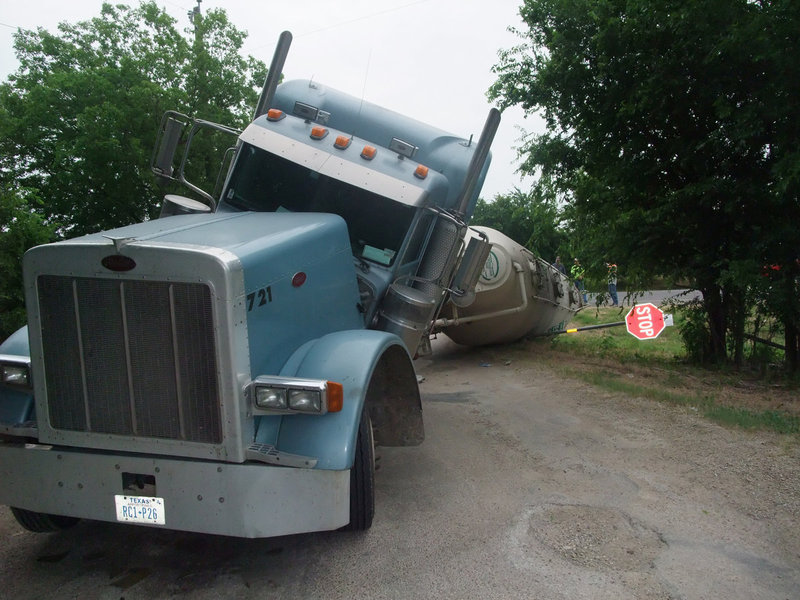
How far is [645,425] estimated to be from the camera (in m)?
6.25

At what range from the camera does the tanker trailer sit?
1009cm

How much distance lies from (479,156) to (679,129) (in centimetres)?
453

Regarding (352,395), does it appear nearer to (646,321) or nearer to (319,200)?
(319,200)

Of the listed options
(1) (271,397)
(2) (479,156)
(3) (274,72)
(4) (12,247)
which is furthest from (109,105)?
(1) (271,397)

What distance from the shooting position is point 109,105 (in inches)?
543

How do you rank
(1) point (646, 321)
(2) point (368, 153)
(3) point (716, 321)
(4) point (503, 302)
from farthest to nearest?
(1) point (646, 321) → (4) point (503, 302) → (3) point (716, 321) → (2) point (368, 153)

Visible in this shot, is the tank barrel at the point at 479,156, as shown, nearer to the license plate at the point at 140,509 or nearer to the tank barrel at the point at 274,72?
the tank barrel at the point at 274,72

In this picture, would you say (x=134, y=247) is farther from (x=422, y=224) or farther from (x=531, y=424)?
(x=531, y=424)

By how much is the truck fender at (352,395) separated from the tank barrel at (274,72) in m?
2.98

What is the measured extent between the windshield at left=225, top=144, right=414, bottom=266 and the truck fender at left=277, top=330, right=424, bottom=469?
1.18m

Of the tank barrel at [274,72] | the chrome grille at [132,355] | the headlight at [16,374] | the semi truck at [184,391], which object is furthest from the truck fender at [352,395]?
the tank barrel at [274,72]

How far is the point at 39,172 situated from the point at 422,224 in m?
13.7

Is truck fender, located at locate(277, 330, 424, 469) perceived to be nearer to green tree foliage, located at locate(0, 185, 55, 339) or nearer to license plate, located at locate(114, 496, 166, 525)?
license plate, located at locate(114, 496, 166, 525)

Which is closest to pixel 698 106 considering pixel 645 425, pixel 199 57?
pixel 645 425
